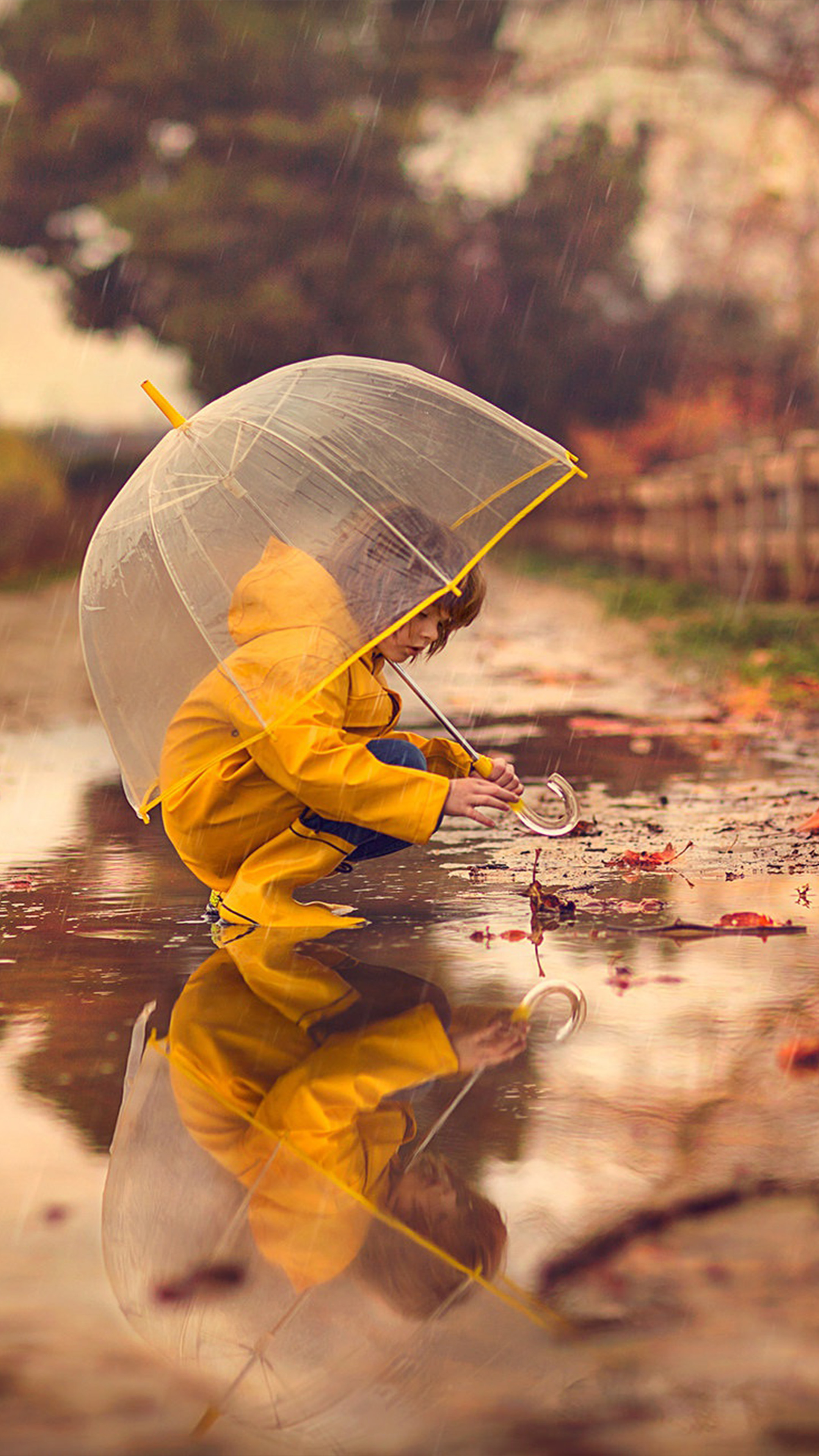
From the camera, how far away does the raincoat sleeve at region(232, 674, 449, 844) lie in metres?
3.10

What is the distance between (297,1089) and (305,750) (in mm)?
762

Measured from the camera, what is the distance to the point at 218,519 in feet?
10.5

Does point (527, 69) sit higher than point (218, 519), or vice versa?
point (527, 69)

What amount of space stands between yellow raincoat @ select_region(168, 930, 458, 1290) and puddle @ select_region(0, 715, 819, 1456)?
0.02 meters

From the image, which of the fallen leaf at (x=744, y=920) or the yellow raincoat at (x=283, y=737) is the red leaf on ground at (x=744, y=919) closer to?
the fallen leaf at (x=744, y=920)

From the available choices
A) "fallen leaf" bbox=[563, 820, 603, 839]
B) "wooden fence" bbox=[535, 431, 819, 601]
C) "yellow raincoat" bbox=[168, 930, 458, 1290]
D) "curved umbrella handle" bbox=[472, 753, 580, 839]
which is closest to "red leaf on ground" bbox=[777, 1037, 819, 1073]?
"yellow raincoat" bbox=[168, 930, 458, 1290]

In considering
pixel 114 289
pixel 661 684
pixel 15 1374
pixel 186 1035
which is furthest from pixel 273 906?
pixel 114 289

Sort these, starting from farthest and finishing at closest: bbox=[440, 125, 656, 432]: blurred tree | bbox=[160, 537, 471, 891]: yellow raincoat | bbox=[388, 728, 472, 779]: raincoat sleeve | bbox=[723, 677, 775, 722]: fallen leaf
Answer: bbox=[440, 125, 656, 432]: blurred tree → bbox=[723, 677, 775, 722]: fallen leaf → bbox=[388, 728, 472, 779]: raincoat sleeve → bbox=[160, 537, 471, 891]: yellow raincoat

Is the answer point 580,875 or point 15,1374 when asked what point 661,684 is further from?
point 15,1374

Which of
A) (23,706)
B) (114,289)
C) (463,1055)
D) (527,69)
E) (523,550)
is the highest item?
(527,69)

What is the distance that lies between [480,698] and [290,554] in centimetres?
469

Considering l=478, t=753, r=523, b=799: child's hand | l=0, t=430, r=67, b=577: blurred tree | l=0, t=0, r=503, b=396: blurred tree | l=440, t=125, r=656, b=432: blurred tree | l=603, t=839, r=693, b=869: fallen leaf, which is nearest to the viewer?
l=478, t=753, r=523, b=799: child's hand

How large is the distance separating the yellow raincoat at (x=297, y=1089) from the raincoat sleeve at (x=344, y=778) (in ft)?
1.01

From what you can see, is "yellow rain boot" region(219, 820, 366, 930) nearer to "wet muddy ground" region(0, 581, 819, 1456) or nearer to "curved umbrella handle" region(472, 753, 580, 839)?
"wet muddy ground" region(0, 581, 819, 1456)
